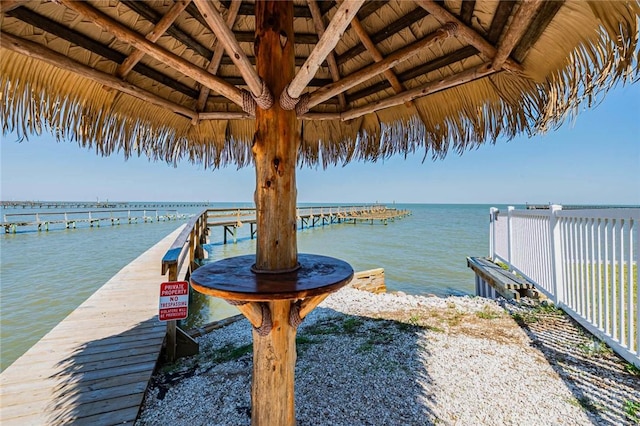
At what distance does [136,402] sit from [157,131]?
2.24 m

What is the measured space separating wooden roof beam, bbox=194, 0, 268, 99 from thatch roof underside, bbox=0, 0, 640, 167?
12 millimetres

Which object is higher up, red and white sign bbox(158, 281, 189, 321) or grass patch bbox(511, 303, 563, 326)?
red and white sign bbox(158, 281, 189, 321)

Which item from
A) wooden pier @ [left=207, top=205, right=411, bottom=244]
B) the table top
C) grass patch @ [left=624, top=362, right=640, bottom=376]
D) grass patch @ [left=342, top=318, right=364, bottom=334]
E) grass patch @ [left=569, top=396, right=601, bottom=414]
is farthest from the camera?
wooden pier @ [left=207, top=205, right=411, bottom=244]

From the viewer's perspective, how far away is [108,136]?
2.21m

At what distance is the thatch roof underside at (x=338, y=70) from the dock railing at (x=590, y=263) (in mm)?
1548

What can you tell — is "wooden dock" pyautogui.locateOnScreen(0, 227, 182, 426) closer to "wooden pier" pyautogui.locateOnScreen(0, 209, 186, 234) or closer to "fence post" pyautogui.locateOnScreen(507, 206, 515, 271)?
"fence post" pyautogui.locateOnScreen(507, 206, 515, 271)

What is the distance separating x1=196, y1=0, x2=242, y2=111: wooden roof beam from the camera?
72.7 inches

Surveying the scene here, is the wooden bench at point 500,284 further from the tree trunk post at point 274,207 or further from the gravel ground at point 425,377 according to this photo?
the tree trunk post at point 274,207

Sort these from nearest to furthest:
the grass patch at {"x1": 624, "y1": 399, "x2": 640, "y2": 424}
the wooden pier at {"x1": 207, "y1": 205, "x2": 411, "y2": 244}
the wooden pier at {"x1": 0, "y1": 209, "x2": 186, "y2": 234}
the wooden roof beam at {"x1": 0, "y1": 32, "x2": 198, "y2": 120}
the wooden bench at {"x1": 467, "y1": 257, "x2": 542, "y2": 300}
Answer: the wooden roof beam at {"x1": 0, "y1": 32, "x2": 198, "y2": 120}, the grass patch at {"x1": 624, "y1": 399, "x2": 640, "y2": 424}, the wooden bench at {"x1": 467, "y1": 257, "x2": 542, "y2": 300}, the wooden pier at {"x1": 207, "y1": 205, "x2": 411, "y2": 244}, the wooden pier at {"x1": 0, "y1": 209, "x2": 186, "y2": 234}

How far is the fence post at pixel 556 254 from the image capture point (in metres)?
3.56

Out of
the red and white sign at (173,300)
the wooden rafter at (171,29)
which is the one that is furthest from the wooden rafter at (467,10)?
the red and white sign at (173,300)

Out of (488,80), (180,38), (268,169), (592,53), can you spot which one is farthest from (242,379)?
(592,53)

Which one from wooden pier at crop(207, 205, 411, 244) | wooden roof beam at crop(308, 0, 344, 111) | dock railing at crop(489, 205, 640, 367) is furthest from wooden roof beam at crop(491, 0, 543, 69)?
wooden pier at crop(207, 205, 411, 244)

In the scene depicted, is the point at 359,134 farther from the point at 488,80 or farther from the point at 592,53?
the point at 592,53
